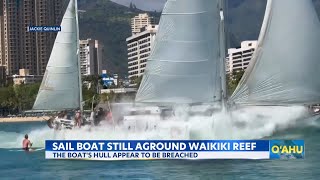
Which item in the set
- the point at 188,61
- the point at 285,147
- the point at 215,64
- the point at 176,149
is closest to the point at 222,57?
the point at 215,64

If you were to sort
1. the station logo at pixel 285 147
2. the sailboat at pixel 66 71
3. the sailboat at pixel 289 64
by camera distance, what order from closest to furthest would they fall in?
1. the station logo at pixel 285 147
2. the sailboat at pixel 289 64
3. the sailboat at pixel 66 71

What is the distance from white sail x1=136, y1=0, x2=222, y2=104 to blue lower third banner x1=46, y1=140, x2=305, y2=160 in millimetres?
8945

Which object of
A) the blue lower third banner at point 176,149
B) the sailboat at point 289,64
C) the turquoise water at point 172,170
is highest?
the sailboat at point 289,64

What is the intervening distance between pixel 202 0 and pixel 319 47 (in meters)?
6.77

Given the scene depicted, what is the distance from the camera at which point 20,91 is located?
190 meters

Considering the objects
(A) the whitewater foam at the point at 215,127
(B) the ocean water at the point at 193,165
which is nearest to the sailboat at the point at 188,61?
(A) the whitewater foam at the point at 215,127

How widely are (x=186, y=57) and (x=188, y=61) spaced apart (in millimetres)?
251

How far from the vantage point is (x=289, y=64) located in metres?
35.2

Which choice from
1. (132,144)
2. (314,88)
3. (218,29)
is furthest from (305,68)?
(132,144)

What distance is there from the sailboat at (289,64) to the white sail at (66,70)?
21548 mm

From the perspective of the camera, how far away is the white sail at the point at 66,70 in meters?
53.7

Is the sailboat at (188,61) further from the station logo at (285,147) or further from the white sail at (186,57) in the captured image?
the station logo at (285,147)

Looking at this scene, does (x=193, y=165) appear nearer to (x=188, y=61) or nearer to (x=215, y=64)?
(x=215, y=64)

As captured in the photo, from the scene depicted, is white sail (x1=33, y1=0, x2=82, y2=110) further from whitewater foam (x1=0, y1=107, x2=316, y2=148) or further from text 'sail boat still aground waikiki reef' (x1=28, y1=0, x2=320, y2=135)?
text 'sail boat still aground waikiki reef' (x1=28, y1=0, x2=320, y2=135)
